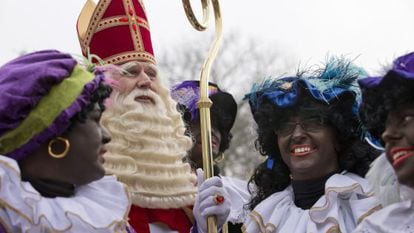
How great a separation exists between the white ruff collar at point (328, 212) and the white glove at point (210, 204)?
0.69ft

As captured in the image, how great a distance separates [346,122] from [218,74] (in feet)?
53.7

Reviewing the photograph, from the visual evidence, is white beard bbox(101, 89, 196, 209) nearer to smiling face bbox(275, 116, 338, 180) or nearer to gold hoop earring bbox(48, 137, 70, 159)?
smiling face bbox(275, 116, 338, 180)

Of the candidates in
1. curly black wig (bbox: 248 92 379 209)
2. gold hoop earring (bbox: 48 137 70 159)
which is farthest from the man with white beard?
gold hoop earring (bbox: 48 137 70 159)

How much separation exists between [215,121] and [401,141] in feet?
8.50

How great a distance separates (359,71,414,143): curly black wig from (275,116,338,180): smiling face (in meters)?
0.96

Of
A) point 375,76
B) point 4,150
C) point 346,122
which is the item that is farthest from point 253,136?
point 4,150

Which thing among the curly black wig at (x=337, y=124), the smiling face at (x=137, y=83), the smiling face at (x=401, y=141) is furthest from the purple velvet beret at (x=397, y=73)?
the smiling face at (x=137, y=83)

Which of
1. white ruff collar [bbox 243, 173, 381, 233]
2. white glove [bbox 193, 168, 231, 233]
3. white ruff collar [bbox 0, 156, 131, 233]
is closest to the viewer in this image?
white ruff collar [bbox 0, 156, 131, 233]

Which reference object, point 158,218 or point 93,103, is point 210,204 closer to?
point 158,218

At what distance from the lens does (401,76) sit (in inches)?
132

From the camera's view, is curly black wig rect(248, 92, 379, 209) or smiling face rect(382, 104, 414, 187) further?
curly black wig rect(248, 92, 379, 209)

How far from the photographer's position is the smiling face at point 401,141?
10.9 ft

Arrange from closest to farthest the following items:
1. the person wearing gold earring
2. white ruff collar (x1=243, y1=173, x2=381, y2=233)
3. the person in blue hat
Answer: white ruff collar (x1=243, y1=173, x2=381, y2=233) < the person in blue hat < the person wearing gold earring

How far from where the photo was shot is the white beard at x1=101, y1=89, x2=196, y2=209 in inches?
181
